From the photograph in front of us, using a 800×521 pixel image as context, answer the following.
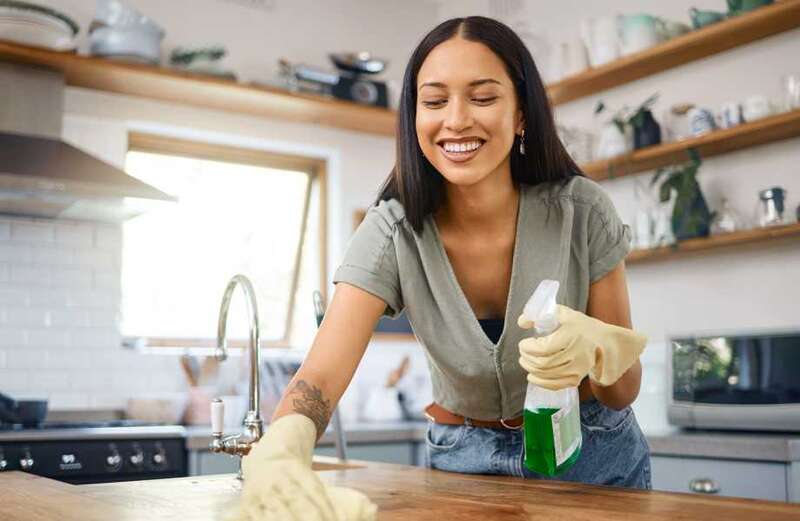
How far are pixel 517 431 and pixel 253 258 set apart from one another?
3.09 meters

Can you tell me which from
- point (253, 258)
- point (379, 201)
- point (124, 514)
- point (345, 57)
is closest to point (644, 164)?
point (345, 57)

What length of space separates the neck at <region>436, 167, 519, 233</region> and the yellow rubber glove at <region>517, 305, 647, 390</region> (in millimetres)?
422

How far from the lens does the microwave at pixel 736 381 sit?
2791 millimetres

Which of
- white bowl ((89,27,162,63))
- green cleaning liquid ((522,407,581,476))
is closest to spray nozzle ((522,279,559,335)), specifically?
green cleaning liquid ((522,407,581,476))

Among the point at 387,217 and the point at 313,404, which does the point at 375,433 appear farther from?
the point at 313,404

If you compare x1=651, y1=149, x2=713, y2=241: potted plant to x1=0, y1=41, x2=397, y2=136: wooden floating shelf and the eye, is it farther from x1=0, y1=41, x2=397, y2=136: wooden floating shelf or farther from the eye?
the eye

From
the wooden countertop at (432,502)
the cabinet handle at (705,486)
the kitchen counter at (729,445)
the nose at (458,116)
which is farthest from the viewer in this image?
the cabinet handle at (705,486)

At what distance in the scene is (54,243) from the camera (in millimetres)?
3812

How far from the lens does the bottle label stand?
125 cm

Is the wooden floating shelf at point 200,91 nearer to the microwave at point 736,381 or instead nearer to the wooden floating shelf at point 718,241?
the wooden floating shelf at point 718,241

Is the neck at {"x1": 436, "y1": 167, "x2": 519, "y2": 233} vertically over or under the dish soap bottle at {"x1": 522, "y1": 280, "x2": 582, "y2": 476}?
over

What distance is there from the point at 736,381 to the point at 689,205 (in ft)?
2.46

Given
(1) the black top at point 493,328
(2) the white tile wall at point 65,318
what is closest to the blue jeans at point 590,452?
(1) the black top at point 493,328

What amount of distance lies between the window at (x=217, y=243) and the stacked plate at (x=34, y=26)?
65 cm
